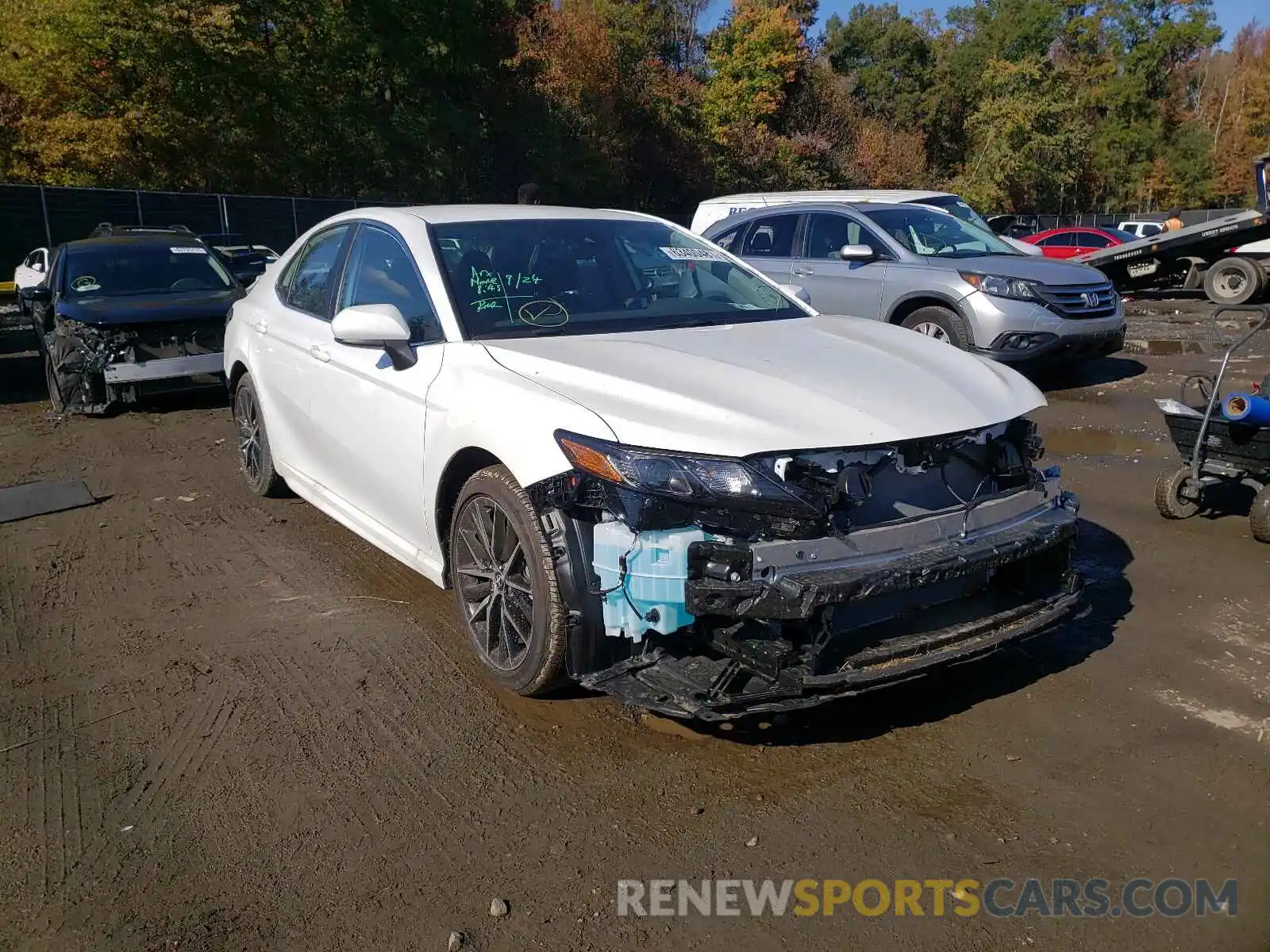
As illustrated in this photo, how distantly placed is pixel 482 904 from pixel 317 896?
46cm

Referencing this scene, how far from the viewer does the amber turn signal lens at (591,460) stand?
10.3 feet

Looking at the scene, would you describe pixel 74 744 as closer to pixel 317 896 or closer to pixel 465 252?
pixel 317 896

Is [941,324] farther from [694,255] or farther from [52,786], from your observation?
[52,786]

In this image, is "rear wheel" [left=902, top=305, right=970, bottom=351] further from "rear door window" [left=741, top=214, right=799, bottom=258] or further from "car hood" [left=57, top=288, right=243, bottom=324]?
"car hood" [left=57, top=288, right=243, bottom=324]

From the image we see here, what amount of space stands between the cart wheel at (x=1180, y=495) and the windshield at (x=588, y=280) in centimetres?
260

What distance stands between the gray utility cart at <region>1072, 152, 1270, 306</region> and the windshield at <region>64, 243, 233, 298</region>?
1399 cm

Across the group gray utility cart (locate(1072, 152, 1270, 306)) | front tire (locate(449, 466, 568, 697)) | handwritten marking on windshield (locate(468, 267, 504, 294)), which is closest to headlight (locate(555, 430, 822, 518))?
front tire (locate(449, 466, 568, 697))

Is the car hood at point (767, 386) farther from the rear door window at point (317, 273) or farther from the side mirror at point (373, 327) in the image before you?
the rear door window at point (317, 273)

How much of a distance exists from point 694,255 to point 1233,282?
15.7m

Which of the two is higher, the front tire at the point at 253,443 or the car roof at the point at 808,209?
the car roof at the point at 808,209

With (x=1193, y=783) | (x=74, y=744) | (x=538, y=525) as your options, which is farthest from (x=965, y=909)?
(x=74, y=744)

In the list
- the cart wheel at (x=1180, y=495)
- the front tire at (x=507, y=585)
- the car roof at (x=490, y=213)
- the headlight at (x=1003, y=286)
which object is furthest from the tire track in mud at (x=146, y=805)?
the headlight at (x=1003, y=286)

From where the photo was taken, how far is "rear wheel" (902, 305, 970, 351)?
366 inches

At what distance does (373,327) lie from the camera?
12.9 feet
